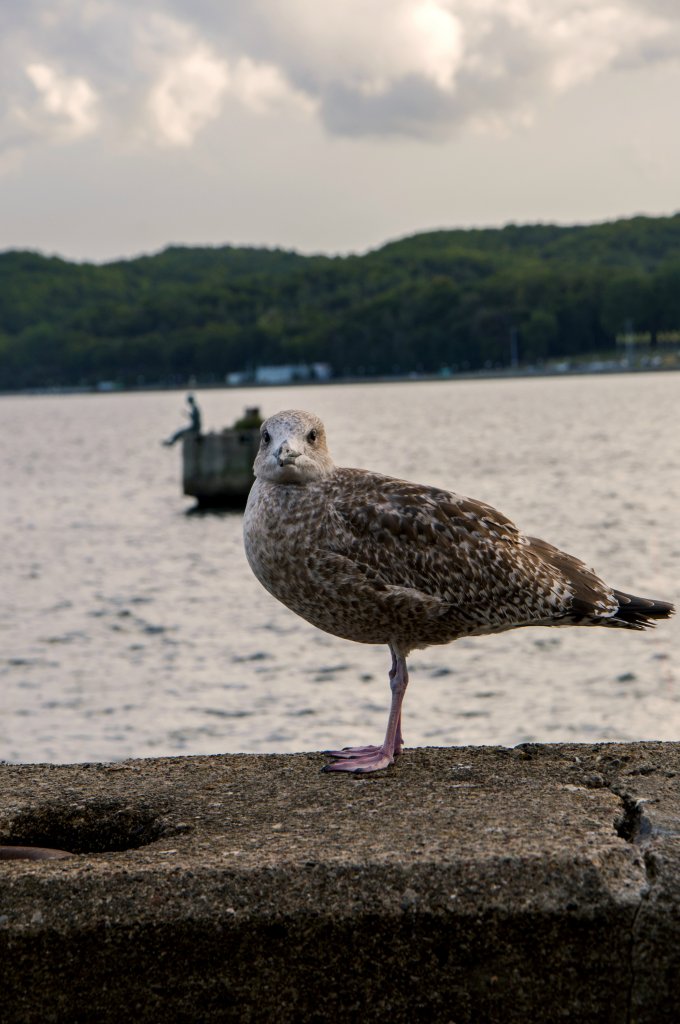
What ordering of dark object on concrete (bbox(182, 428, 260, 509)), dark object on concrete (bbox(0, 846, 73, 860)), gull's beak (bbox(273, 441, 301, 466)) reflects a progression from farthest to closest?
dark object on concrete (bbox(182, 428, 260, 509))
gull's beak (bbox(273, 441, 301, 466))
dark object on concrete (bbox(0, 846, 73, 860))

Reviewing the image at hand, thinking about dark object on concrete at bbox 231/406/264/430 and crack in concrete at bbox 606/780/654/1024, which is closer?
crack in concrete at bbox 606/780/654/1024

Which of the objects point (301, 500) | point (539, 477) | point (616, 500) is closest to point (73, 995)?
point (301, 500)

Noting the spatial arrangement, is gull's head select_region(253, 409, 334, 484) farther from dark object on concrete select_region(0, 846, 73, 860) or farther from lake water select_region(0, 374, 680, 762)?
lake water select_region(0, 374, 680, 762)

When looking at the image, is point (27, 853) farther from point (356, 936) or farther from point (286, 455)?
point (286, 455)

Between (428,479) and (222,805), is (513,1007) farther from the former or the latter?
(428,479)

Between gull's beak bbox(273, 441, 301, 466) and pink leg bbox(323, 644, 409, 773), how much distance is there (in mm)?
904

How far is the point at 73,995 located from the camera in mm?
3648

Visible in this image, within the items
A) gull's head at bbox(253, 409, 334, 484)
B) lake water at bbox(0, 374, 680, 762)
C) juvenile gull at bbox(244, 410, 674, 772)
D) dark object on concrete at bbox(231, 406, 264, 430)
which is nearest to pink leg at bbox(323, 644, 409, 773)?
juvenile gull at bbox(244, 410, 674, 772)

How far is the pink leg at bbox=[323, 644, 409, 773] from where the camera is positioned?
5.00 meters

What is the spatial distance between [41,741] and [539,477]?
39.2m

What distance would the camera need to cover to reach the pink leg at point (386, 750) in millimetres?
5004

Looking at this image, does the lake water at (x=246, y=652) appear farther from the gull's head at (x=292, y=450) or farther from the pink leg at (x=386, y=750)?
the gull's head at (x=292, y=450)

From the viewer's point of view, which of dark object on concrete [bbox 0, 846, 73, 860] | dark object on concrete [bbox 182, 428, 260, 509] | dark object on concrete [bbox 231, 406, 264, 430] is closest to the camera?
dark object on concrete [bbox 0, 846, 73, 860]

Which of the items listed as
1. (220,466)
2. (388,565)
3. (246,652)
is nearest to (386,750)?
(388,565)
